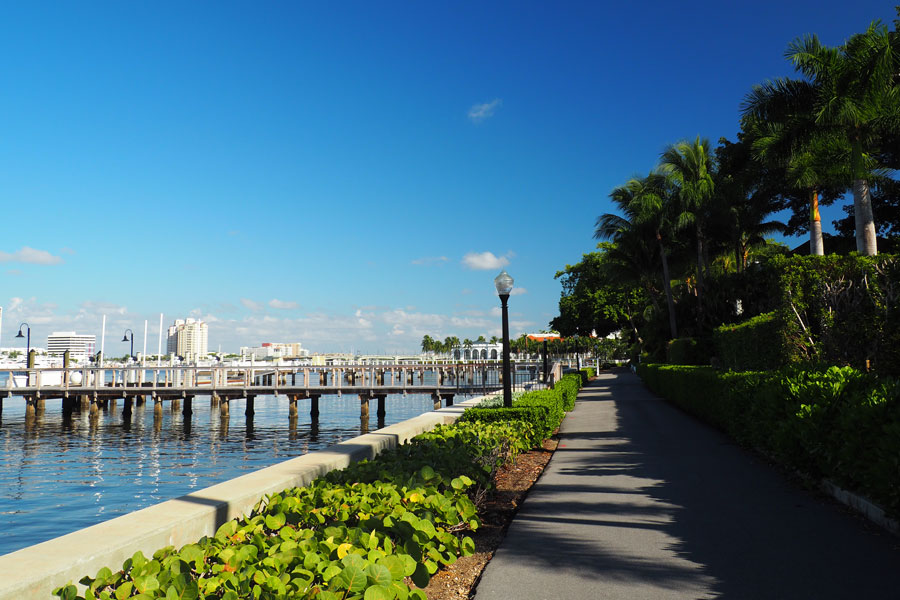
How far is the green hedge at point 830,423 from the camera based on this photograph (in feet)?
19.0

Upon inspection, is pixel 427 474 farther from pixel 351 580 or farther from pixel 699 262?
pixel 699 262

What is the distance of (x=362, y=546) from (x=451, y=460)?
2793 millimetres

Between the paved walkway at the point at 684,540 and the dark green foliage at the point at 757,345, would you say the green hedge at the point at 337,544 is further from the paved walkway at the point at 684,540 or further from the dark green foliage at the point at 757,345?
the dark green foliage at the point at 757,345

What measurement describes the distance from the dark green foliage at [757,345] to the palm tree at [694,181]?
56.2 ft

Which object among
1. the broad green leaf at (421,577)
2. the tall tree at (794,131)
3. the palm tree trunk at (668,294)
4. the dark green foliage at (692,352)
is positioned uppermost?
the tall tree at (794,131)

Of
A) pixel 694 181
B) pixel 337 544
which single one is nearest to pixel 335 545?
pixel 337 544

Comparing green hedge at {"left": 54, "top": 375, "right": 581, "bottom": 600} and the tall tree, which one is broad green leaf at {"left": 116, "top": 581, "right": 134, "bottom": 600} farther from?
the tall tree

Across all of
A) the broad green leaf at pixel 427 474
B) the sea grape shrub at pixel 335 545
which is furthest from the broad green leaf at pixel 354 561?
the broad green leaf at pixel 427 474

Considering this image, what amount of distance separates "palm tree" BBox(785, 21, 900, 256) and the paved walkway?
17.1m

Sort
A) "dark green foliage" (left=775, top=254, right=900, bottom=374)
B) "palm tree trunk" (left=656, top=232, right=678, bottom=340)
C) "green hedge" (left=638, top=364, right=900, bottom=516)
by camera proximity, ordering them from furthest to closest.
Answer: "palm tree trunk" (left=656, top=232, right=678, bottom=340) < "dark green foliage" (left=775, top=254, right=900, bottom=374) < "green hedge" (left=638, top=364, right=900, bottom=516)

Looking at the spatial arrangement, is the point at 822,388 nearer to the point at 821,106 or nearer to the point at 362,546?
the point at 362,546

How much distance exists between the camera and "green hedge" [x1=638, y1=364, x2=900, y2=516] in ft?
19.0

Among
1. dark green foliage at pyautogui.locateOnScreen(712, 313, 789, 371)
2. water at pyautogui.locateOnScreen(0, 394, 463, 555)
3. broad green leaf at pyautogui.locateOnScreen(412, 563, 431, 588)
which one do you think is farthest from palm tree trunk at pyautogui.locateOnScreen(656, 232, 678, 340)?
broad green leaf at pyautogui.locateOnScreen(412, 563, 431, 588)

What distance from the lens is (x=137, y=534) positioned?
3.96 meters
